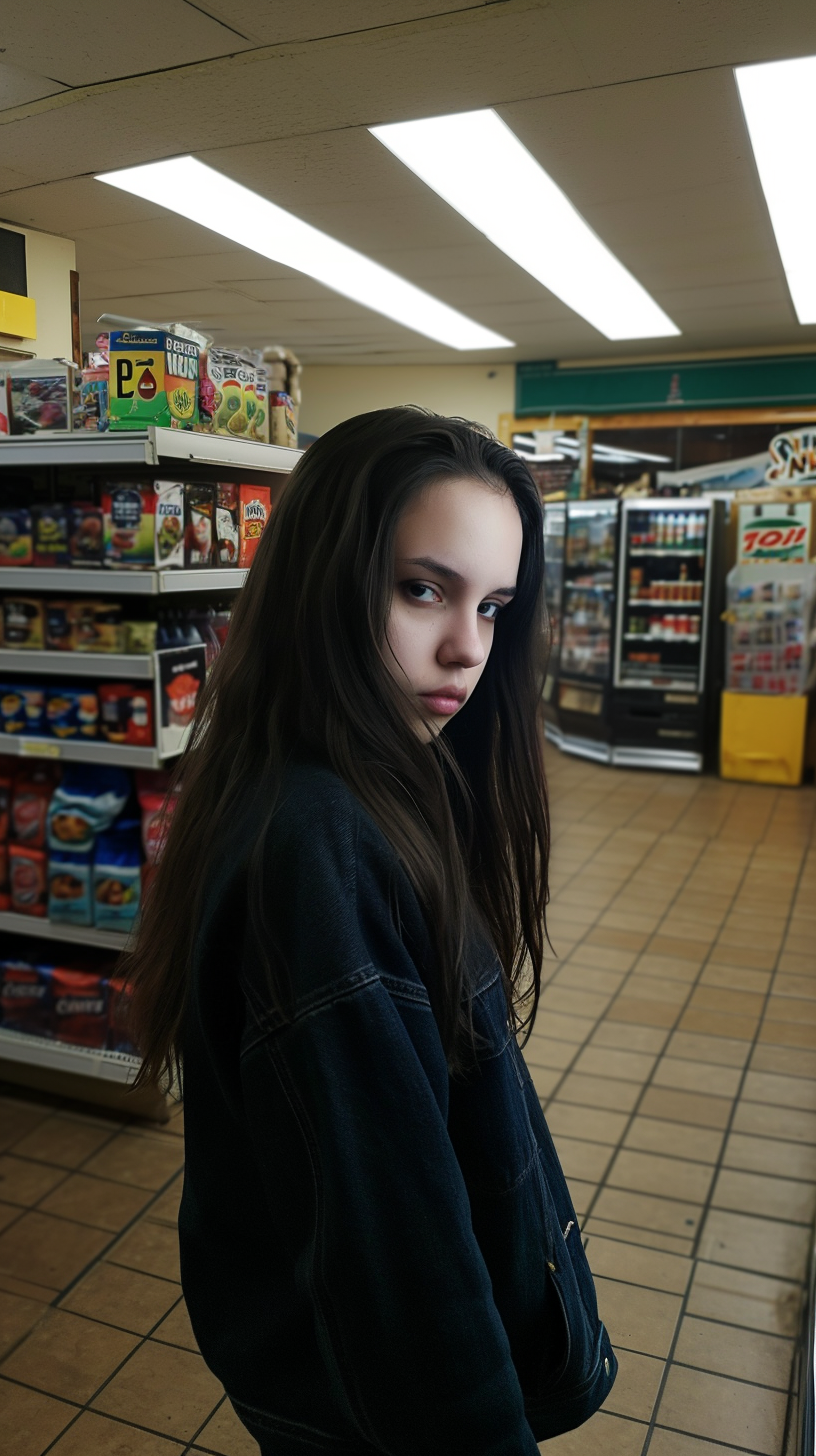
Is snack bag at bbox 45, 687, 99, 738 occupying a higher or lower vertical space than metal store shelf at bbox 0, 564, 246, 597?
lower

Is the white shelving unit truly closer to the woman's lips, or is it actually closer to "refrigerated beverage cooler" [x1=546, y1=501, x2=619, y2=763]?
the woman's lips

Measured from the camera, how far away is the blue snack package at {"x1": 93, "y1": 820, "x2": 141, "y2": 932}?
9.45 ft

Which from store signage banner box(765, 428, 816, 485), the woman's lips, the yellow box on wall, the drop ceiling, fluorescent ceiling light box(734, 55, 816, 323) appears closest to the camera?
the woman's lips

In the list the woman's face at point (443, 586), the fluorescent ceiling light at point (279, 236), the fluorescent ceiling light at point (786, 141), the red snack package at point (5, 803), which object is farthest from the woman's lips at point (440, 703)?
the fluorescent ceiling light at point (279, 236)

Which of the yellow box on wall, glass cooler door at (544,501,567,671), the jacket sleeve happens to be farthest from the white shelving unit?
glass cooler door at (544,501,567,671)

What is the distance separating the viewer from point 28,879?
3.04m

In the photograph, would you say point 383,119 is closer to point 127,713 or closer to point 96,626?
point 96,626

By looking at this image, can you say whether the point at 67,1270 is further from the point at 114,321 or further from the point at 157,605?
the point at 114,321

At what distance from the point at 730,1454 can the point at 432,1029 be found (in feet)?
5.81

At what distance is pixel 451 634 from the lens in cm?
96

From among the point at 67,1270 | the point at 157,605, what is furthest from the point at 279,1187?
the point at 157,605

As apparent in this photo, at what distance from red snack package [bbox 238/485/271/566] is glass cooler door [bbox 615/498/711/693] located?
5.34m

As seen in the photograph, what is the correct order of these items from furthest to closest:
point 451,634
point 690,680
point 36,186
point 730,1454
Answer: point 690,680 < point 36,186 < point 730,1454 < point 451,634

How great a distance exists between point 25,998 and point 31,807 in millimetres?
572
